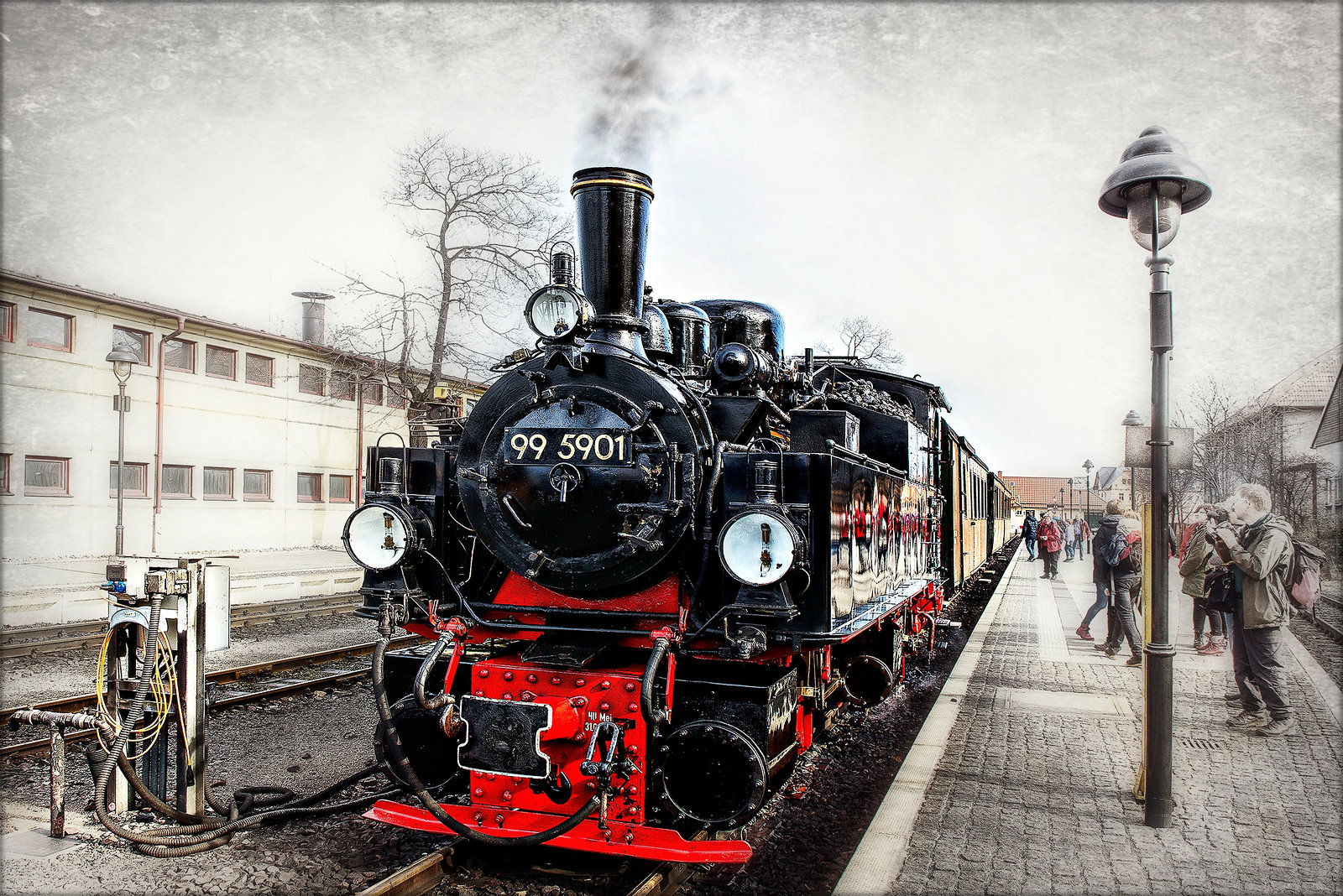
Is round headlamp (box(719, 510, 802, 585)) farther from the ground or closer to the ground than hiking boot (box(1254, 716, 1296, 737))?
farther from the ground

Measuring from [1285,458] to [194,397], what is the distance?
18.7 metres

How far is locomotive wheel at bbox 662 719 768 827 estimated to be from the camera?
3480 millimetres

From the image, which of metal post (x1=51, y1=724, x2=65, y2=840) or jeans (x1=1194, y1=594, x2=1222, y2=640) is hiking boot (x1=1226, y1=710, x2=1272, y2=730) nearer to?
jeans (x1=1194, y1=594, x2=1222, y2=640)

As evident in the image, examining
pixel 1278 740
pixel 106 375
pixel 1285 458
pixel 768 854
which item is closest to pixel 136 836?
pixel 768 854

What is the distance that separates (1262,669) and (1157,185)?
11.5ft

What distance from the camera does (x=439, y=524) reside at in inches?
178

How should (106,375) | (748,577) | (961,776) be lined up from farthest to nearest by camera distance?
(106,375), (961,776), (748,577)

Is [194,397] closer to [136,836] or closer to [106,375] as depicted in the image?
[106,375]

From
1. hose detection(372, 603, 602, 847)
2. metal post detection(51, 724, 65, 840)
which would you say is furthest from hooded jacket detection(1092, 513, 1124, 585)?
metal post detection(51, 724, 65, 840)

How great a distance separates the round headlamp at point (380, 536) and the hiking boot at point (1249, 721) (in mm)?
5593

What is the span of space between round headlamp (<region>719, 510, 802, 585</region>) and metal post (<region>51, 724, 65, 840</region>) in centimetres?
327

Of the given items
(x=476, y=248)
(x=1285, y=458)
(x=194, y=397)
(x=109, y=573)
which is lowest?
(x=109, y=573)

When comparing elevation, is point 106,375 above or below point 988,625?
above

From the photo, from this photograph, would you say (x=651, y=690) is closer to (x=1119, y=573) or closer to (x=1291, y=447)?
(x=1119, y=573)
